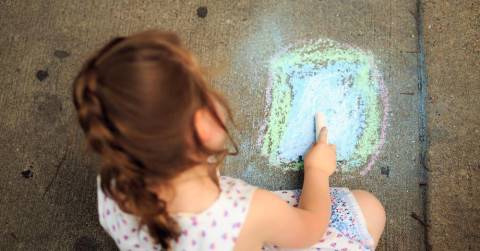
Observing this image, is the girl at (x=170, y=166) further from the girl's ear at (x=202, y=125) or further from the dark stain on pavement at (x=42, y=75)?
the dark stain on pavement at (x=42, y=75)

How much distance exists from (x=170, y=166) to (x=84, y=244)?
37.2 inches

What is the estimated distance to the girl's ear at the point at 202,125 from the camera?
0.90m

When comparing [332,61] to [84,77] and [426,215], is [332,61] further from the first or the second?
[84,77]

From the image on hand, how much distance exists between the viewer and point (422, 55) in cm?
169

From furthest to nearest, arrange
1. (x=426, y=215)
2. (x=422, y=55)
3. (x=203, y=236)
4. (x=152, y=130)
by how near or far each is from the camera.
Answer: (x=422, y=55), (x=426, y=215), (x=203, y=236), (x=152, y=130)

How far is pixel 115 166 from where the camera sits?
94cm

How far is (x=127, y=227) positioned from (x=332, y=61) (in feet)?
3.62

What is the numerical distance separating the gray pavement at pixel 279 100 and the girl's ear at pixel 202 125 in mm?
724

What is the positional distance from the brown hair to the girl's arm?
27 centimetres

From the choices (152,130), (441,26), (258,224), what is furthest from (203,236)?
(441,26)

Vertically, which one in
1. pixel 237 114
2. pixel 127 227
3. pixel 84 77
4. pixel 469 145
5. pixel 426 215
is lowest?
pixel 426 215

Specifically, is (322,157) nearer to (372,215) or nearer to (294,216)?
(372,215)

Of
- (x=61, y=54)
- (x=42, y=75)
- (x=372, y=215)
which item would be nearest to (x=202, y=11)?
(x=61, y=54)

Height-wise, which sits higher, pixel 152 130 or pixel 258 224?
pixel 152 130
